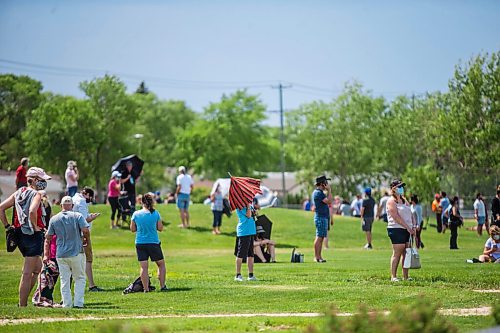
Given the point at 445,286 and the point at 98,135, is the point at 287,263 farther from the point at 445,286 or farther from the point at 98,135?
the point at 98,135

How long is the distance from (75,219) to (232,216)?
23809 millimetres

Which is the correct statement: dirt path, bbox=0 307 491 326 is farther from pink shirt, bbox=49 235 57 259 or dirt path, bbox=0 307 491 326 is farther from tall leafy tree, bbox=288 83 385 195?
tall leafy tree, bbox=288 83 385 195

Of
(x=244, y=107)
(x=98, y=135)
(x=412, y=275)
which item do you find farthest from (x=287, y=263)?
(x=244, y=107)

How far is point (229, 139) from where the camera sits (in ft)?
Answer: 304

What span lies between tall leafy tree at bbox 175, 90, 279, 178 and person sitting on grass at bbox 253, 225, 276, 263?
64.3 metres

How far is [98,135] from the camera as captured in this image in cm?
7738

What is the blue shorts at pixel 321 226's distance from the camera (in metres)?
24.3

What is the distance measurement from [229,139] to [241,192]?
2849 inches

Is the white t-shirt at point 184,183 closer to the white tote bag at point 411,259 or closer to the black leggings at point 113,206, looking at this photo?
the black leggings at point 113,206

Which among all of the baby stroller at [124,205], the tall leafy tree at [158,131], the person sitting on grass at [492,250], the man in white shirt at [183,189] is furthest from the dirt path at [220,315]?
the tall leafy tree at [158,131]

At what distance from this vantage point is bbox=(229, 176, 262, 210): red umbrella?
2020 cm

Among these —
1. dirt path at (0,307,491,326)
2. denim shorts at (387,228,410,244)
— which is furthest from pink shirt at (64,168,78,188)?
dirt path at (0,307,491,326)

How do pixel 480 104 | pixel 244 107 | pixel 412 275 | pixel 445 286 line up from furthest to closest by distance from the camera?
pixel 244 107 → pixel 480 104 → pixel 412 275 → pixel 445 286

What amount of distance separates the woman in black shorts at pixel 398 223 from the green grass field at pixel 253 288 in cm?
65
